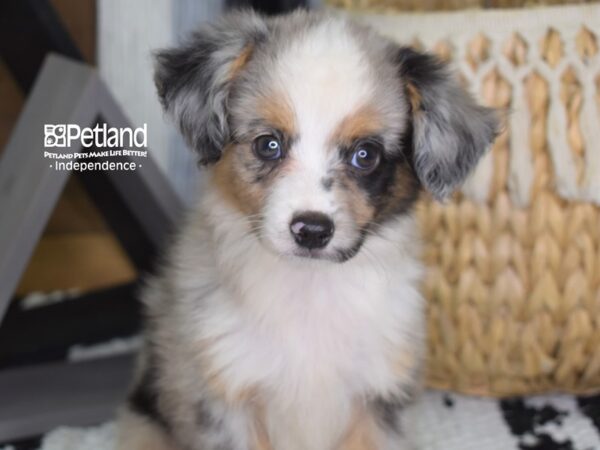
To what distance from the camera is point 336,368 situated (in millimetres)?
1638

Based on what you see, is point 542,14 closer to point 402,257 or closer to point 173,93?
point 402,257

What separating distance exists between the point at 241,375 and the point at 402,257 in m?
0.36

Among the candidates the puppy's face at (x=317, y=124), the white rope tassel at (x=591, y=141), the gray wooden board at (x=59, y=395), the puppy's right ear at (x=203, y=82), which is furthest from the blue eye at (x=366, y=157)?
the gray wooden board at (x=59, y=395)

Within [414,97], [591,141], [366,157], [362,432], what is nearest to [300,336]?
[362,432]

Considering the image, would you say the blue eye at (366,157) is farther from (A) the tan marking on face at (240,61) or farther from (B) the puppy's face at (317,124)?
(A) the tan marking on face at (240,61)

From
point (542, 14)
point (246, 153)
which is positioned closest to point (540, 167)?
point (542, 14)

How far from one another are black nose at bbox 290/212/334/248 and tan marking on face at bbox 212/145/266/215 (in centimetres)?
13

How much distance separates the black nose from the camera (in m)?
1.41

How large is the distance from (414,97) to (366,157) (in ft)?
0.47

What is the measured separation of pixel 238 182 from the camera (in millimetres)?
1577

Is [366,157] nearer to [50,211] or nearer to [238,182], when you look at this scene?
[238,182]

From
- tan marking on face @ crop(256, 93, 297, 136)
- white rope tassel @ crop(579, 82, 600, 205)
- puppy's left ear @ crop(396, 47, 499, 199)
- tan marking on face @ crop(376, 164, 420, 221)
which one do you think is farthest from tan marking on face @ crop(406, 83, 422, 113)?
white rope tassel @ crop(579, 82, 600, 205)

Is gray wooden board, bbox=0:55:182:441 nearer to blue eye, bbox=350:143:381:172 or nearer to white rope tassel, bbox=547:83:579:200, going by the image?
blue eye, bbox=350:143:381:172

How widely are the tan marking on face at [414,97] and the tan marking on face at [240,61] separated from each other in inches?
10.7
